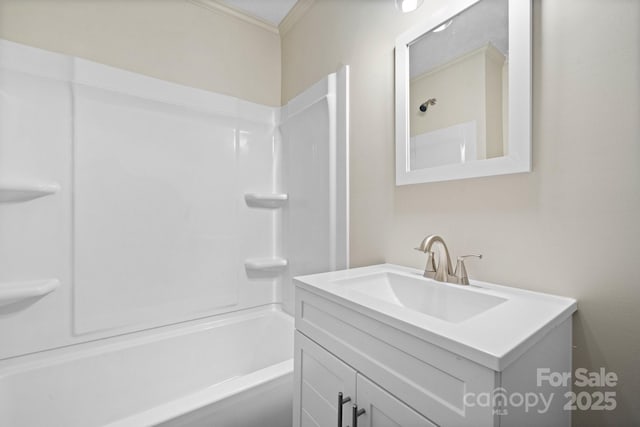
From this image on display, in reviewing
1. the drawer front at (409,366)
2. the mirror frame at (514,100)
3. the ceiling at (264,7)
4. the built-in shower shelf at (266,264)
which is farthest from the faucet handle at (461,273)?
the ceiling at (264,7)

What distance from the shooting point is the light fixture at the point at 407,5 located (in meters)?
1.11

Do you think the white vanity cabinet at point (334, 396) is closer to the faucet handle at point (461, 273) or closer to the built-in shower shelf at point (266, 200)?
the faucet handle at point (461, 273)

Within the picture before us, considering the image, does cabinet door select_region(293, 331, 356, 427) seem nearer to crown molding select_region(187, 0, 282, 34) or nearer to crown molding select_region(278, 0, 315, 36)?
crown molding select_region(278, 0, 315, 36)

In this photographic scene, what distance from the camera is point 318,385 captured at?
2.89 ft

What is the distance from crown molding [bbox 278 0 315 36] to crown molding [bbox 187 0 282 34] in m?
0.08

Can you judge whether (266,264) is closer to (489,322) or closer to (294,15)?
(489,322)

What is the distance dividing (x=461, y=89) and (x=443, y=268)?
24.5 inches

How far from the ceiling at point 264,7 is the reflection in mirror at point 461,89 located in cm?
115

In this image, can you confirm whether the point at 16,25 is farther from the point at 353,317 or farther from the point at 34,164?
the point at 353,317

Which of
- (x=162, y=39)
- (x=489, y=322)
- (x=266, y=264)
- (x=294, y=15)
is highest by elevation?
(x=294, y=15)

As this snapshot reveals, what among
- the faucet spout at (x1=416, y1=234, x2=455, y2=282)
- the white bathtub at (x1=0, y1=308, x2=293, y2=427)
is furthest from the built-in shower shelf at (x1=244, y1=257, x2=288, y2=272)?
the faucet spout at (x1=416, y1=234, x2=455, y2=282)

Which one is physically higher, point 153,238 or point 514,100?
point 514,100

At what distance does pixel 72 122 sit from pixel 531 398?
1.96 m

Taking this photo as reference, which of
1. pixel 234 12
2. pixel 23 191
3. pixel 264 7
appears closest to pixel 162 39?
pixel 234 12
